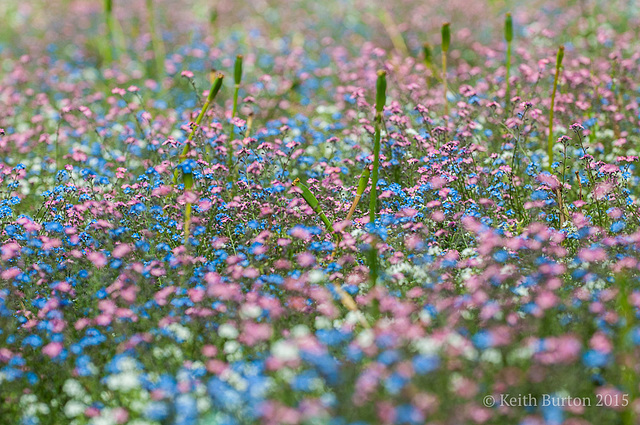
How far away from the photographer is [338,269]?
408 cm

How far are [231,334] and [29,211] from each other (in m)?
2.98

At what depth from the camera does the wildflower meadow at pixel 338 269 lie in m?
2.85

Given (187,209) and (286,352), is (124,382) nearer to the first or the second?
(286,352)

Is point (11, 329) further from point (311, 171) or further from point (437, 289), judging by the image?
point (311, 171)

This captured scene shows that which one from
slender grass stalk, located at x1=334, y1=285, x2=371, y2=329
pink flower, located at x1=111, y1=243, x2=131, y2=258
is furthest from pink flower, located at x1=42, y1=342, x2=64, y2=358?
slender grass stalk, located at x1=334, y1=285, x2=371, y2=329

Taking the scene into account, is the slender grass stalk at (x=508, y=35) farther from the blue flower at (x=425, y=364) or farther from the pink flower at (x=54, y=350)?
the pink flower at (x=54, y=350)

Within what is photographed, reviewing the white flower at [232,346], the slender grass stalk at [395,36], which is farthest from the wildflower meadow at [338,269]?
the slender grass stalk at [395,36]

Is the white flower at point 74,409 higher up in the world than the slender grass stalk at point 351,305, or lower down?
lower down

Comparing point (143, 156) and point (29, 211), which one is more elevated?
point (143, 156)

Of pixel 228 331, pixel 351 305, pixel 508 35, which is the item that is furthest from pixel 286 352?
pixel 508 35

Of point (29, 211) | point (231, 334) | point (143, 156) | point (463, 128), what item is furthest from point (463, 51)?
point (231, 334)

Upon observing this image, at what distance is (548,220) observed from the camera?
466 centimetres

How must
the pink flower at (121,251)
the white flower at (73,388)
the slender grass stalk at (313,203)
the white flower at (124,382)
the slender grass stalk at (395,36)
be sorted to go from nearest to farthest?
the white flower at (124,382) → the white flower at (73,388) → the pink flower at (121,251) → the slender grass stalk at (313,203) → the slender grass stalk at (395,36)

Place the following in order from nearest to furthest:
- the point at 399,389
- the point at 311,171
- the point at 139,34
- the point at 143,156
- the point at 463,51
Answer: the point at 399,389 → the point at 311,171 → the point at 143,156 → the point at 463,51 → the point at 139,34
